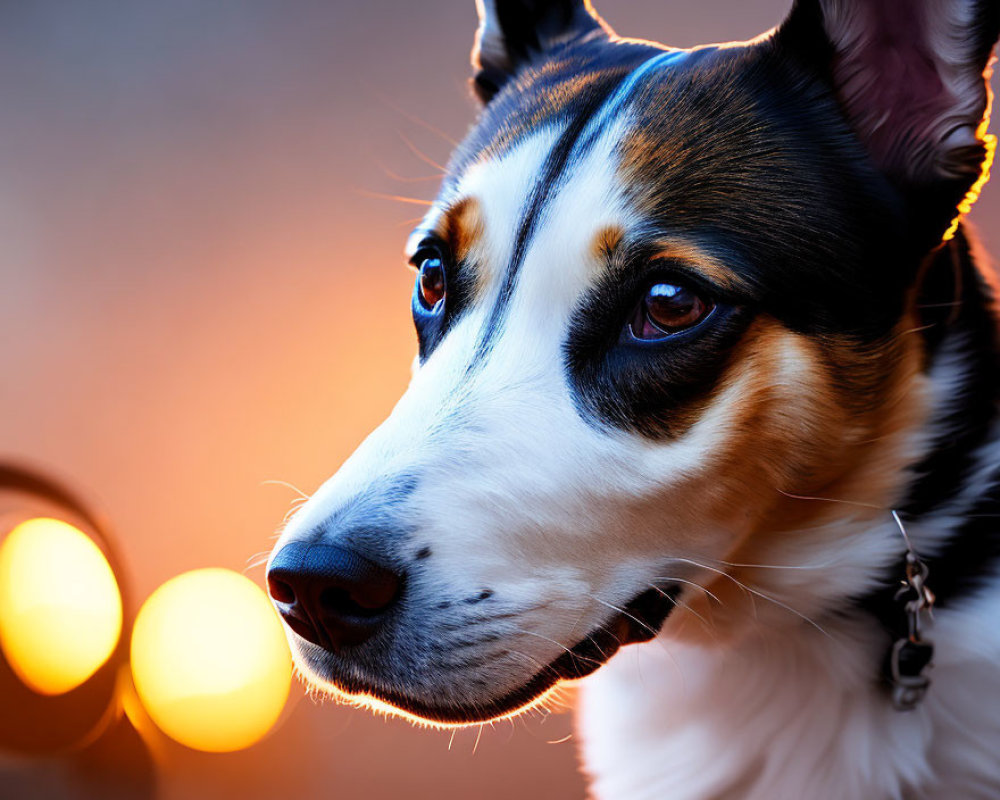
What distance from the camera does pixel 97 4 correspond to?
2211 millimetres

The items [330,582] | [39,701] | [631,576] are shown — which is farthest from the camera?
[39,701]

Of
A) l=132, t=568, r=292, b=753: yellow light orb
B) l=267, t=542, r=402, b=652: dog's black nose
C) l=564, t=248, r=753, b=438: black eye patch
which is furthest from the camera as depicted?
l=132, t=568, r=292, b=753: yellow light orb

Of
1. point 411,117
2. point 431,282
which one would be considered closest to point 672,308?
point 431,282

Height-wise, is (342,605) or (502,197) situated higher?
(502,197)

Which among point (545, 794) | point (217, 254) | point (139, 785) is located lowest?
point (139, 785)

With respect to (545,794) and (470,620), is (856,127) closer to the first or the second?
(470,620)

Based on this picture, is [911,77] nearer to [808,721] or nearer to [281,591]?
[808,721]

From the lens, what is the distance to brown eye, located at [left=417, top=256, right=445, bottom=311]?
101cm

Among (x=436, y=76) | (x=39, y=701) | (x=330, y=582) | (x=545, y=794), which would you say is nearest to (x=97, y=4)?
(x=436, y=76)

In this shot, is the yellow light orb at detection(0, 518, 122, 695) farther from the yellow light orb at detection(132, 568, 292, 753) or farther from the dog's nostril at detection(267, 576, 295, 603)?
the dog's nostril at detection(267, 576, 295, 603)

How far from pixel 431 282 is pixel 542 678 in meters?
0.49

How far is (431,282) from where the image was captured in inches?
40.7

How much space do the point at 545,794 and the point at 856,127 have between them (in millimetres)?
1650

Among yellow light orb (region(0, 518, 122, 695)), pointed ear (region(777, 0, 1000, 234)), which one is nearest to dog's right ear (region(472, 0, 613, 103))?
pointed ear (region(777, 0, 1000, 234))
